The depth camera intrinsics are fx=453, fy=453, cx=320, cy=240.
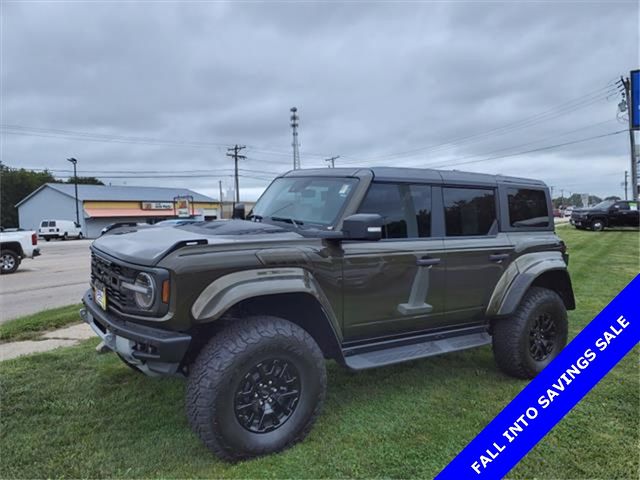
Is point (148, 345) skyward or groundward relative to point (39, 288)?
skyward

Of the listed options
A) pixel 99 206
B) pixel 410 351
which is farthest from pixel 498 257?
pixel 99 206

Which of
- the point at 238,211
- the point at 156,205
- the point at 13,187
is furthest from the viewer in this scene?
the point at 13,187

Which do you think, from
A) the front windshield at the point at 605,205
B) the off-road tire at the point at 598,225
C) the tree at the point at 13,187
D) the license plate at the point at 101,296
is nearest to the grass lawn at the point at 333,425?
the license plate at the point at 101,296

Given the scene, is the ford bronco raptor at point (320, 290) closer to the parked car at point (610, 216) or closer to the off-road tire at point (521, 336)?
the off-road tire at point (521, 336)

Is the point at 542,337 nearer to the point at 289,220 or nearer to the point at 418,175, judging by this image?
the point at 418,175

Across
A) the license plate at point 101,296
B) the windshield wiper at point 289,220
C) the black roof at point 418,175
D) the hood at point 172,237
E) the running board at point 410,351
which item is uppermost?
the black roof at point 418,175

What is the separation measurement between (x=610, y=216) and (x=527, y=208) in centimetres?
2338

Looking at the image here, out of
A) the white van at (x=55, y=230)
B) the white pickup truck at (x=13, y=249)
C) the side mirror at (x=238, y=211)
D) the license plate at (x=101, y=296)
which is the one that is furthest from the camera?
the white van at (x=55, y=230)

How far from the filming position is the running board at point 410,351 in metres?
3.35

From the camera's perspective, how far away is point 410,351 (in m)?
3.63

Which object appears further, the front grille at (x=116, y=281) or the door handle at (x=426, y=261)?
the door handle at (x=426, y=261)

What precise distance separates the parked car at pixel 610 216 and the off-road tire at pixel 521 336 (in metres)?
23.5

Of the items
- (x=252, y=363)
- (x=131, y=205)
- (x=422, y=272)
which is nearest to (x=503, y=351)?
(x=422, y=272)

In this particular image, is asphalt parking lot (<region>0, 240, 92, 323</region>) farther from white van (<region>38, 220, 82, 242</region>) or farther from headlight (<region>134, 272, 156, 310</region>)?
white van (<region>38, 220, 82, 242</region>)
